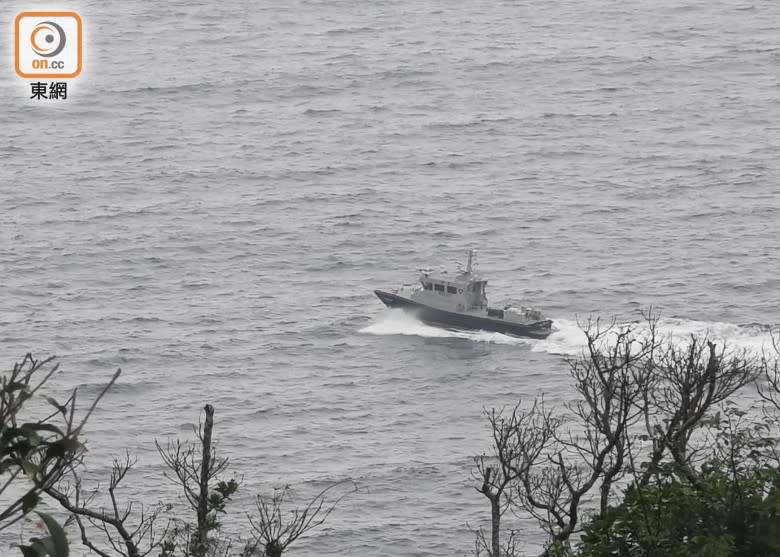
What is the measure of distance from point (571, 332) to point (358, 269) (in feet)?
92.3

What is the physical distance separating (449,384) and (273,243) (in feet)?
128

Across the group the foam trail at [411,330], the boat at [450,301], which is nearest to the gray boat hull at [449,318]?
the boat at [450,301]

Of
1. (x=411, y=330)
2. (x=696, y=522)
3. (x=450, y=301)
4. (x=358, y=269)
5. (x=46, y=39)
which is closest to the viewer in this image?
(x=696, y=522)

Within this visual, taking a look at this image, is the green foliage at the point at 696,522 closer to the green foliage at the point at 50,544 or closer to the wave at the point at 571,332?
the green foliage at the point at 50,544

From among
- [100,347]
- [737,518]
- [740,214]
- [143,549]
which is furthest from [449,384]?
[737,518]

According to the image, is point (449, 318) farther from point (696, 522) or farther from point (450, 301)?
point (696, 522)

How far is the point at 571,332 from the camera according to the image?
128750 millimetres

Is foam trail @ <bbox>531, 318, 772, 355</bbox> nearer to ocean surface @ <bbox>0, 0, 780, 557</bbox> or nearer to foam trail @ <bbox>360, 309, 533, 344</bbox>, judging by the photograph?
ocean surface @ <bbox>0, 0, 780, 557</bbox>

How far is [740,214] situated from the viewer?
158000 mm

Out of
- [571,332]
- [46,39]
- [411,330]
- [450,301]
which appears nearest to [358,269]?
[411,330]

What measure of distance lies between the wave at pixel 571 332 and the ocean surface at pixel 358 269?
303 millimetres

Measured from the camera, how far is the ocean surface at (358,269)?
10638 centimetres

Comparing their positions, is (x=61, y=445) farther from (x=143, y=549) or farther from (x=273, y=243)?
(x=273, y=243)

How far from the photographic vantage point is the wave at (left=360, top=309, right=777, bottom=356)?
12081cm
